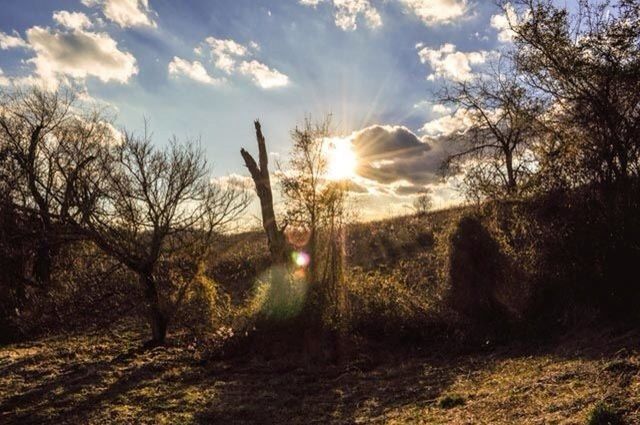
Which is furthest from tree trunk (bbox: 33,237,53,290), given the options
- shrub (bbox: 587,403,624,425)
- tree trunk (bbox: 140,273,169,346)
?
shrub (bbox: 587,403,624,425)

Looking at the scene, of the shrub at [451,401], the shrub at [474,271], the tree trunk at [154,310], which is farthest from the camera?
the tree trunk at [154,310]

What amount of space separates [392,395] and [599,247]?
580 cm

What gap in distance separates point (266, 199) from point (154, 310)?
5.17m

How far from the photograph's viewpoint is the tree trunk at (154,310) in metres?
14.8

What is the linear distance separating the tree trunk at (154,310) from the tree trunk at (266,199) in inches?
149

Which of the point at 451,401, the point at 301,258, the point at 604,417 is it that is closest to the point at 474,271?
the point at 301,258

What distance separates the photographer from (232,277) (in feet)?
88.7

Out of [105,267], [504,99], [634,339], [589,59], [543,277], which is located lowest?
[634,339]

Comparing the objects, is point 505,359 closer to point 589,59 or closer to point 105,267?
point 589,59

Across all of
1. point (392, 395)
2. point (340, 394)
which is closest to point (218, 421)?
point (340, 394)

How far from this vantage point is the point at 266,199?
59.2 feet

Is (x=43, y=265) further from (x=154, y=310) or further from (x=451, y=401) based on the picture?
(x=451, y=401)

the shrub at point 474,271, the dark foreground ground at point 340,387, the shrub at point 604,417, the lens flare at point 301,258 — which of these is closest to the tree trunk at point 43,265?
the dark foreground ground at point 340,387

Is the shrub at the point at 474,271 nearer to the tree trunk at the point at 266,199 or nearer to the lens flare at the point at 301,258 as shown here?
the lens flare at the point at 301,258
